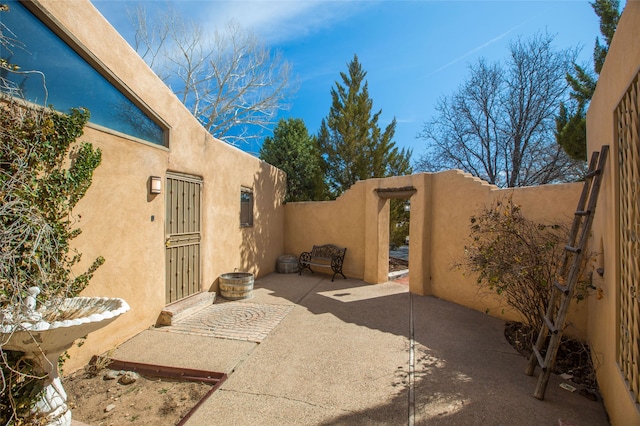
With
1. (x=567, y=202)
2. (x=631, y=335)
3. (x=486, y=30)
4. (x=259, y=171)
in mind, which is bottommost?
(x=631, y=335)

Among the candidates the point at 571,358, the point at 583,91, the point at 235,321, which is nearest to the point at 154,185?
the point at 235,321

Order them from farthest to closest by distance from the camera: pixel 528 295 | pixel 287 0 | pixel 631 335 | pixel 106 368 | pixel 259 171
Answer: pixel 259 171 < pixel 287 0 < pixel 528 295 < pixel 106 368 < pixel 631 335

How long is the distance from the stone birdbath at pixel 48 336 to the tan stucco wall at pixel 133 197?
4.64ft

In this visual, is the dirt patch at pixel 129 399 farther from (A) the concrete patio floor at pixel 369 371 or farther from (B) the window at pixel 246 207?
(B) the window at pixel 246 207

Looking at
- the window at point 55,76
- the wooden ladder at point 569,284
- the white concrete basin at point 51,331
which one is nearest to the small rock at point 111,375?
the white concrete basin at point 51,331

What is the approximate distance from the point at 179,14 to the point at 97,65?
1414cm

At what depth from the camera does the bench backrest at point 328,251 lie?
29.6 feet

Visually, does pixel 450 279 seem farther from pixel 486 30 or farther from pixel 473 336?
pixel 486 30

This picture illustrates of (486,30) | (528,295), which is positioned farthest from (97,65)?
(486,30)

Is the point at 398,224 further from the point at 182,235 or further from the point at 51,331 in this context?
the point at 51,331

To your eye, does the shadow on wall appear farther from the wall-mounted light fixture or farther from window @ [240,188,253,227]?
the wall-mounted light fixture

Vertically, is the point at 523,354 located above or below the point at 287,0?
below

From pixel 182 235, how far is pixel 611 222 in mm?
6089

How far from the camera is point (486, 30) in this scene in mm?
7398
